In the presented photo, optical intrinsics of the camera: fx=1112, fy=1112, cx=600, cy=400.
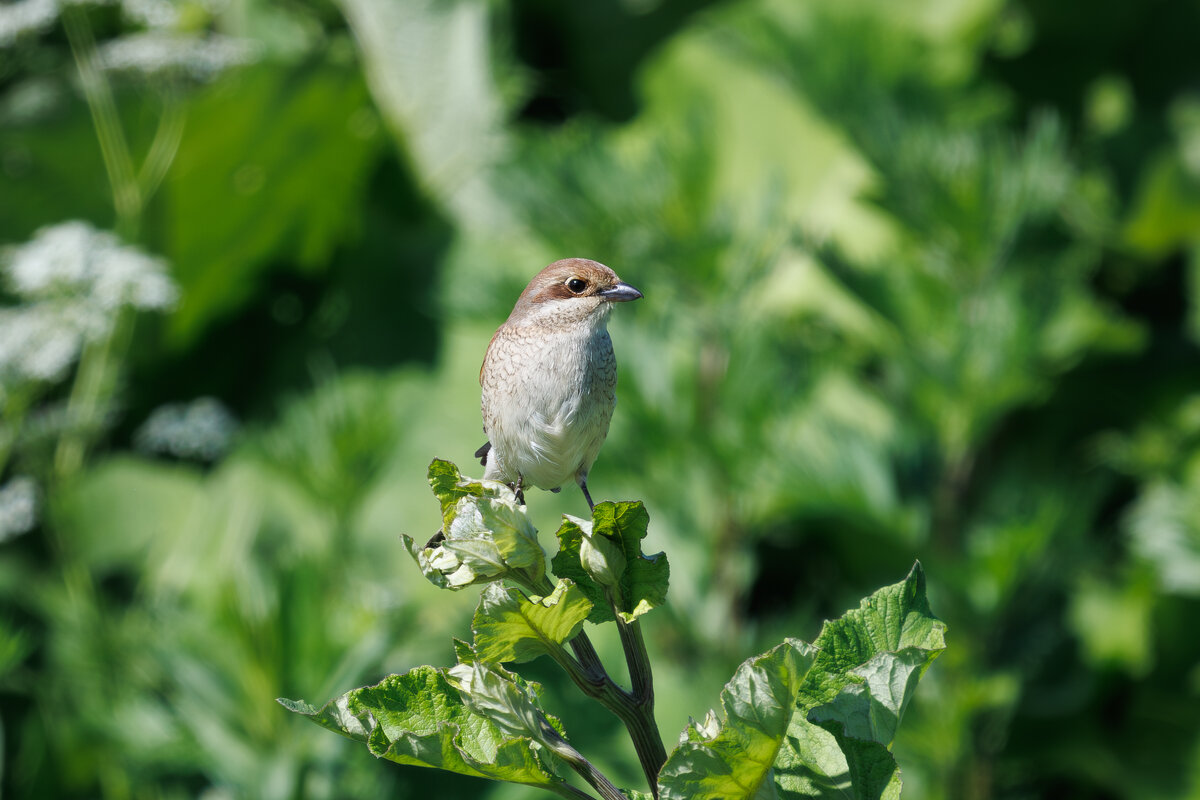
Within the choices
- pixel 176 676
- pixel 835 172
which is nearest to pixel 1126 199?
pixel 835 172

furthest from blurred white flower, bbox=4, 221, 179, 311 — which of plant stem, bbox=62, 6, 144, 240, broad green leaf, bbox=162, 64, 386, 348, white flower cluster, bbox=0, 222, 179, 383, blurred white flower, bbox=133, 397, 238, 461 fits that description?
broad green leaf, bbox=162, 64, 386, 348

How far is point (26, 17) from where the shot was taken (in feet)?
5.26

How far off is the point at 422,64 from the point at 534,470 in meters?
1.80

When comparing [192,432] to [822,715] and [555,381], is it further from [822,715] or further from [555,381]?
[822,715]

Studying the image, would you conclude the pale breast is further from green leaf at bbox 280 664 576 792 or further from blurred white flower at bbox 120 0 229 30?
blurred white flower at bbox 120 0 229 30

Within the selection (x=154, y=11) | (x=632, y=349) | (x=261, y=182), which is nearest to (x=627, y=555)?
(x=632, y=349)

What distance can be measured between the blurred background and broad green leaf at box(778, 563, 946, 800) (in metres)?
0.84

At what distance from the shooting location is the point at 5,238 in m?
2.15

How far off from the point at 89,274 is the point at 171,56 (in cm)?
37

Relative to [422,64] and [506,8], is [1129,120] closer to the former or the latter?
[506,8]

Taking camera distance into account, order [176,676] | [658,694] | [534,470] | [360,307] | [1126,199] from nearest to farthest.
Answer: [534,470], [176,676], [658,694], [1126,199], [360,307]

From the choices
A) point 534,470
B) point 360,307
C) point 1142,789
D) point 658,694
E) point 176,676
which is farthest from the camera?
point 360,307

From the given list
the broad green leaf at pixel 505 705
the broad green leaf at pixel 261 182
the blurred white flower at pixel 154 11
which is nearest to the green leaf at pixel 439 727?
the broad green leaf at pixel 505 705

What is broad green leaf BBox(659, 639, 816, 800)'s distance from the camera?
388mm
